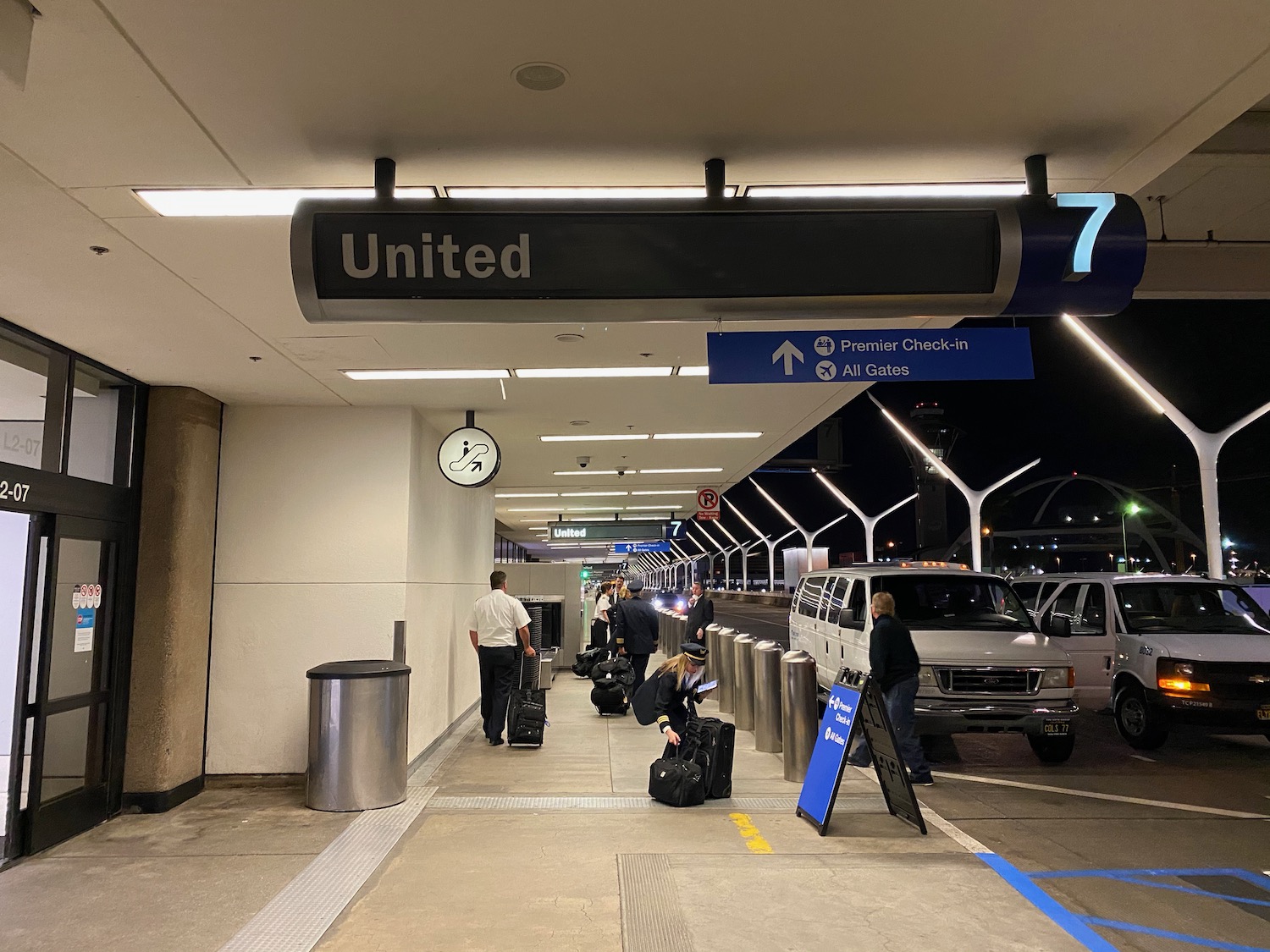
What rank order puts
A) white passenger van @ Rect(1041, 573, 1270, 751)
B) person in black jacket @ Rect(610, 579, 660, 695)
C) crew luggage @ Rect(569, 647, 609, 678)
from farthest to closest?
crew luggage @ Rect(569, 647, 609, 678)
person in black jacket @ Rect(610, 579, 660, 695)
white passenger van @ Rect(1041, 573, 1270, 751)

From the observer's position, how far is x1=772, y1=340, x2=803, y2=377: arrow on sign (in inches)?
215

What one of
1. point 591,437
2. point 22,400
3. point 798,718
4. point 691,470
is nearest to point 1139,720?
point 798,718

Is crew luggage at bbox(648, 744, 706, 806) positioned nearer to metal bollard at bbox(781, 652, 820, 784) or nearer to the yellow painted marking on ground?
the yellow painted marking on ground

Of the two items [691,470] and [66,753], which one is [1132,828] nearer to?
[66,753]

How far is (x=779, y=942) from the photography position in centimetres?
505

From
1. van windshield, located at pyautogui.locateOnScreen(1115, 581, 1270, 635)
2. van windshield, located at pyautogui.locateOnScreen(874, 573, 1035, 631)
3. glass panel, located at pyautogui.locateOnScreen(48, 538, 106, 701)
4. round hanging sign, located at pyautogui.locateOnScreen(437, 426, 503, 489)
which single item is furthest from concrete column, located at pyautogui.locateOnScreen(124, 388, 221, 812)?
van windshield, located at pyautogui.locateOnScreen(1115, 581, 1270, 635)

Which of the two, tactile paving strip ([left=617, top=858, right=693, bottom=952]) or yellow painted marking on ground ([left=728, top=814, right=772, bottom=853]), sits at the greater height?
yellow painted marking on ground ([left=728, top=814, right=772, bottom=853])

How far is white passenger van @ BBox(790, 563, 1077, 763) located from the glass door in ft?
25.0

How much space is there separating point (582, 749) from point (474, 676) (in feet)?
13.2

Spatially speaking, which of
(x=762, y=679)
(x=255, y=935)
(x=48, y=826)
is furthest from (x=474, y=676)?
(x=255, y=935)

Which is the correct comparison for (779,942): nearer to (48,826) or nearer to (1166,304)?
(48,826)

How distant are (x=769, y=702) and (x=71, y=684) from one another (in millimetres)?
6993

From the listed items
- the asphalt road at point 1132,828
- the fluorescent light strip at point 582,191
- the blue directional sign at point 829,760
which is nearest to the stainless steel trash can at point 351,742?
the blue directional sign at point 829,760

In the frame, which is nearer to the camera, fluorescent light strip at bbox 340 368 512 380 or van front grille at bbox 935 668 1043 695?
fluorescent light strip at bbox 340 368 512 380
